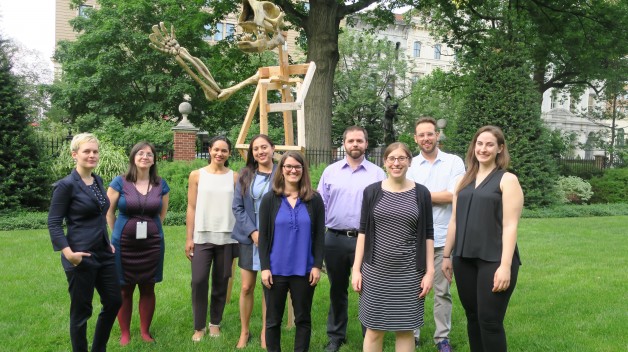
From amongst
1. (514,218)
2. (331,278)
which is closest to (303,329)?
(331,278)

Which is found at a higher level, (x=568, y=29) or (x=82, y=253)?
(x=568, y=29)

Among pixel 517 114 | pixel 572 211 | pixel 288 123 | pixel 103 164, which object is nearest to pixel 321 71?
pixel 103 164

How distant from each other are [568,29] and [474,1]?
4678 millimetres

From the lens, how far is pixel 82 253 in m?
3.67

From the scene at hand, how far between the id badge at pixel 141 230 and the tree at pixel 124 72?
21877 millimetres

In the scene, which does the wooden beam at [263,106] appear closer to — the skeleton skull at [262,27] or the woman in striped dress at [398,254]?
the skeleton skull at [262,27]

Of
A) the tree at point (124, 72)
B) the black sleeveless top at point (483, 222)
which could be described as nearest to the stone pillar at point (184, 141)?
the tree at point (124, 72)

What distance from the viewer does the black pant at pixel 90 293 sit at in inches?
148

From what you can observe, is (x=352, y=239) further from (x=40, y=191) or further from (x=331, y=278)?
(x=40, y=191)

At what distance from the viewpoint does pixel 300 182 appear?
402 cm

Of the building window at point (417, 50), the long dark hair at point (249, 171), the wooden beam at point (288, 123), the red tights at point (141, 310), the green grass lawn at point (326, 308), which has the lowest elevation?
the green grass lawn at point (326, 308)

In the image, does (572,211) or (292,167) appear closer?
(292,167)

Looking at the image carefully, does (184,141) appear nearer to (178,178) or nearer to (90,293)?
(178,178)

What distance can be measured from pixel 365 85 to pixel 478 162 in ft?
111
